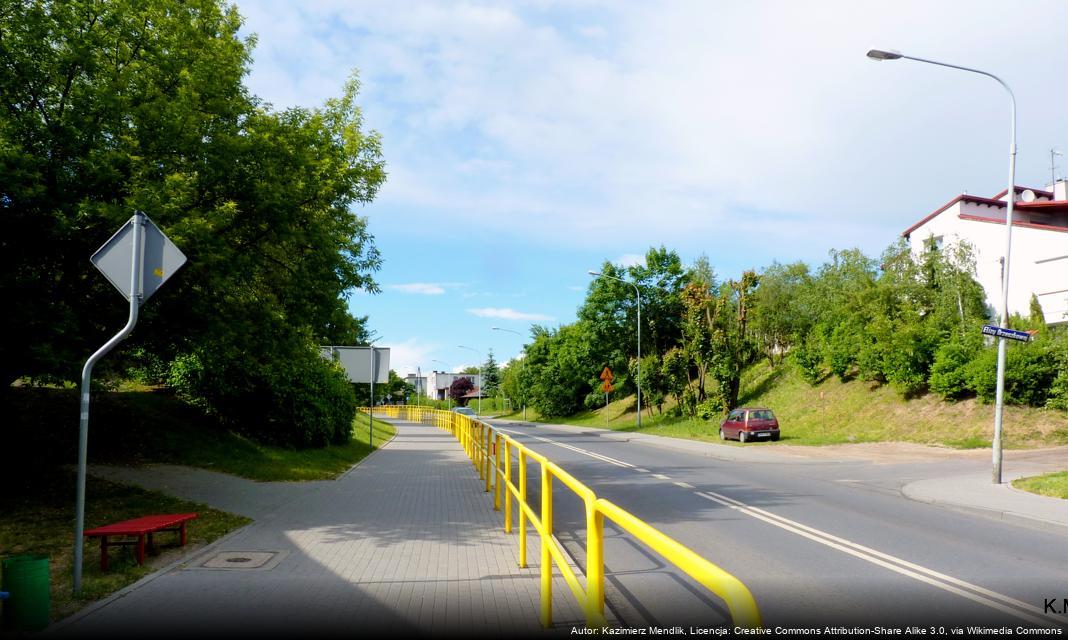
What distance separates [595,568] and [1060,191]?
50.2 m

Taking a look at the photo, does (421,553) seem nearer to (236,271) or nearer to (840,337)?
(236,271)

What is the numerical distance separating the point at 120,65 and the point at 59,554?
6882mm

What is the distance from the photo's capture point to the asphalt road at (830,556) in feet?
17.2

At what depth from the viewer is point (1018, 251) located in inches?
1200

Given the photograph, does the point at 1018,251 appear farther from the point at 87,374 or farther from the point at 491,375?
the point at 491,375

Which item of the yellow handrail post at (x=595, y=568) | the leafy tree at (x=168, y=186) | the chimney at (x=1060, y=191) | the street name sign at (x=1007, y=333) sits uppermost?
the chimney at (x=1060, y=191)

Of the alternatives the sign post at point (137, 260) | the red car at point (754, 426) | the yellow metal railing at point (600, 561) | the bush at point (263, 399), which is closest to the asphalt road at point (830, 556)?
the yellow metal railing at point (600, 561)

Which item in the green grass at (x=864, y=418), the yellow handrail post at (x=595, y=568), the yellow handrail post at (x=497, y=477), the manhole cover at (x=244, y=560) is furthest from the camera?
the green grass at (x=864, y=418)

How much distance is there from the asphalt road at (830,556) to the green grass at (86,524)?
397 cm

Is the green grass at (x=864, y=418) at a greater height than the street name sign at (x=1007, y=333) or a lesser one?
lesser

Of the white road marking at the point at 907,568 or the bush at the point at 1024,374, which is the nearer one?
the white road marking at the point at 907,568

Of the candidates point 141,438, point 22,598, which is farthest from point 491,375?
point 22,598

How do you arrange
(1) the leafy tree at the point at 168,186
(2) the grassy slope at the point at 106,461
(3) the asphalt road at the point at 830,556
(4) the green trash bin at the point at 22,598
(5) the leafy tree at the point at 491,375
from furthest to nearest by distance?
1. (5) the leafy tree at the point at 491,375
2. (1) the leafy tree at the point at 168,186
3. (2) the grassy slope at the point at 106,461
4. (3) the asphalt road at the point at 830,556
5. (4) the green trash bin at the point at 22,598

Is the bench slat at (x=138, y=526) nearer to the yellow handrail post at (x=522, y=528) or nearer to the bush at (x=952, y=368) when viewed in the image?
the yellow handrail post at (x=522, y=528)
